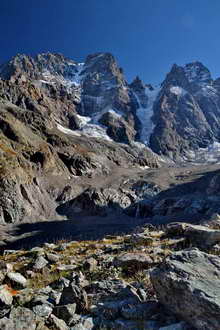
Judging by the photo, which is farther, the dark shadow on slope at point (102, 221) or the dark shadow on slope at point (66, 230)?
the dark shadow on slope at point (102, 221)

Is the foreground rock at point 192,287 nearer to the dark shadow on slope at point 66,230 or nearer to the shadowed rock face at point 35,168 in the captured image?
the dark shadow on slope at point 66,230

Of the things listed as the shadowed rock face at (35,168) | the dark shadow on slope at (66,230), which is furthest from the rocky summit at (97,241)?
the shadowed rock face at (35,168)

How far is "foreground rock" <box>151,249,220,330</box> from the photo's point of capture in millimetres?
5699

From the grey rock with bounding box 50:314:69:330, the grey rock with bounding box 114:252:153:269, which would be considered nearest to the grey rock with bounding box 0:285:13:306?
the grey rock with bounding box 50:314:69:330

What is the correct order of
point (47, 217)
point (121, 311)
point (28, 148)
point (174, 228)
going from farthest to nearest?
1. point (28, 148)
2. point (47, 217)
3. point (174, 228)
4. point (121, 311)

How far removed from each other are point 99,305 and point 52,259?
7270mm

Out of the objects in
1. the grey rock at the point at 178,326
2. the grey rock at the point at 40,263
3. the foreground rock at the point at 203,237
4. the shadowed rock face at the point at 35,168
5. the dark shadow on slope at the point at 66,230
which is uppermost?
the shadowed rock face at the point at 35,168

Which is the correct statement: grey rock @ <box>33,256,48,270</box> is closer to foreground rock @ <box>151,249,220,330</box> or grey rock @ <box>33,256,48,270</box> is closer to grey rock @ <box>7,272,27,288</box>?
grey rock @ <box>7,272,27,288</box>

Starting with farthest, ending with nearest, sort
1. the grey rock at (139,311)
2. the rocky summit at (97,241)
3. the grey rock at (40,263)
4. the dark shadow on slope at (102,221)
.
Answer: the dark shadow on slope at (102,221), the grey rock at (40,263), the grey rock at (139,311), the rocky summit at (97,241)

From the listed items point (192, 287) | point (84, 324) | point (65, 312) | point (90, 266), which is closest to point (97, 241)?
point (90, 266)

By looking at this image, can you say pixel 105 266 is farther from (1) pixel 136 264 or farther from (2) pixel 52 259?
(2) pixel 52 259

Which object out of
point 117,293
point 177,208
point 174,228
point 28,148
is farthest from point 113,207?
point 117,293

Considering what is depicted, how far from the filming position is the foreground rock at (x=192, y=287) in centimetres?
570

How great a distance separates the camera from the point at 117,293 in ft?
26.0
